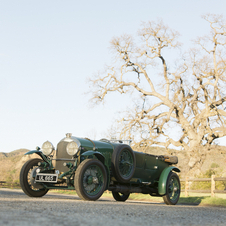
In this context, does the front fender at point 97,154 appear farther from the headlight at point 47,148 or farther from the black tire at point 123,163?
the headlight at point 47,148

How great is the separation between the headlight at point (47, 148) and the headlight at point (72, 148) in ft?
2.35

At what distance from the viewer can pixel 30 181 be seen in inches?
285

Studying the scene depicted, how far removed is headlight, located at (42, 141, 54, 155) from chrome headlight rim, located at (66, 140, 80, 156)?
2.35 feet

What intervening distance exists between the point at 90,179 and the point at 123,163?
4.52ft

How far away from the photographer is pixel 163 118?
22.4 metres

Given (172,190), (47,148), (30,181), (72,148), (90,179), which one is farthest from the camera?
(172,190)

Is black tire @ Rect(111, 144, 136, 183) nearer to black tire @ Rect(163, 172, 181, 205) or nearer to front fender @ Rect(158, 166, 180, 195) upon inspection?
front fender @ Rect(158, 166, 180, 195)

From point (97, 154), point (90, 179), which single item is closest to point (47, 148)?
point (97, 154)

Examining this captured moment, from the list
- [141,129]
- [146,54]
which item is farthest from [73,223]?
[146,54]

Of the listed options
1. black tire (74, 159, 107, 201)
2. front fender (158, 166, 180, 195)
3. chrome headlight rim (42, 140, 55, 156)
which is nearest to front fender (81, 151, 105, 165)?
black tire (74, 159, 107, 201)

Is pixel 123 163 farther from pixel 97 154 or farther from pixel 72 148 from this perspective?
pixel 72 148

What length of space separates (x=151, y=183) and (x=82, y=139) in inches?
111

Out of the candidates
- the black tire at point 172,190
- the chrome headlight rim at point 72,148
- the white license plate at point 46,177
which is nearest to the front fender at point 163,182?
the black tire at point 172,190

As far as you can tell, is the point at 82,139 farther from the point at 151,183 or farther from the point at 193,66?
the point at 193,66
